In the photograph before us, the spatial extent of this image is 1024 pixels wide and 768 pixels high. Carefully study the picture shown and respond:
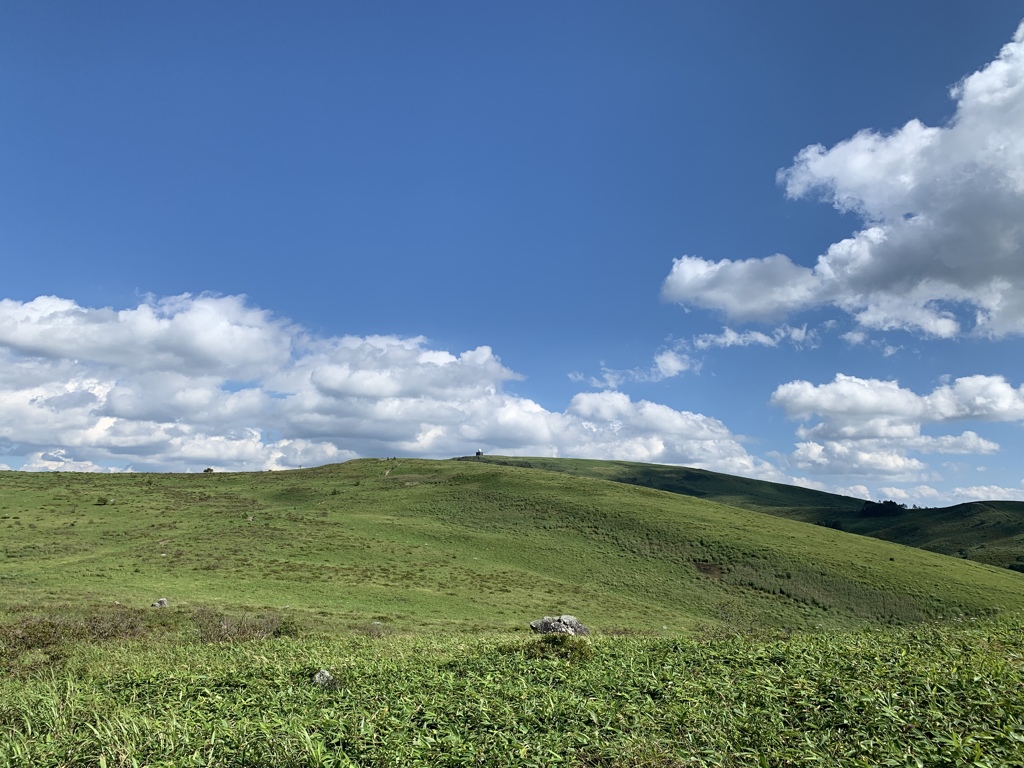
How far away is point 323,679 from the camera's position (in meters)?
15.0

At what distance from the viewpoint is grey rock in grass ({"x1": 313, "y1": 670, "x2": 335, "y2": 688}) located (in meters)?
14.7

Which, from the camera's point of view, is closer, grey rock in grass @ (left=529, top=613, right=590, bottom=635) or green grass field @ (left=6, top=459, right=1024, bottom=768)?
green grass field @ (left=6, top=459, right=1024, bottom=768)

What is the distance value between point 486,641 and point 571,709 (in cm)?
1425

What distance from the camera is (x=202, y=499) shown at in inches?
3649

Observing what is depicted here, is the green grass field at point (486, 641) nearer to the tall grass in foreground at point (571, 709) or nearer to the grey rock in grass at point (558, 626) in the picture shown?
the tall grass in foreground at point (571, 709)

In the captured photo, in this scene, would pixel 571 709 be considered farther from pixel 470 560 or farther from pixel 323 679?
pixel 470 560

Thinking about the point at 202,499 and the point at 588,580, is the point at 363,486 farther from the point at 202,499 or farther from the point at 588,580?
the point at 588,580

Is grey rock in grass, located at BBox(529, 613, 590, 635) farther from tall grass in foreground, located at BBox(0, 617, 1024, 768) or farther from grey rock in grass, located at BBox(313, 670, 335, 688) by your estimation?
grey rock in grass, located at BBox(313, 670, 335, 688)

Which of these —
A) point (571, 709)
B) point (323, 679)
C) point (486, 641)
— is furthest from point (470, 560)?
point (571, 709)

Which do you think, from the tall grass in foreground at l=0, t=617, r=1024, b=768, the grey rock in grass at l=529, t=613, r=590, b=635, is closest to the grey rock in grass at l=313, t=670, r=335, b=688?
the tall grass in foreground at l=0, t=617, r=1024, b=768

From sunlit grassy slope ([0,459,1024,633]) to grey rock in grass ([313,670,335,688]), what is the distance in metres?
22.0

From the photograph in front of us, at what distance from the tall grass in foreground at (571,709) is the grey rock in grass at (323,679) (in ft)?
1.01

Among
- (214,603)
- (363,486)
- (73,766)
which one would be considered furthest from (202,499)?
(73,766)

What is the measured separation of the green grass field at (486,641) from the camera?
931 centimetres
